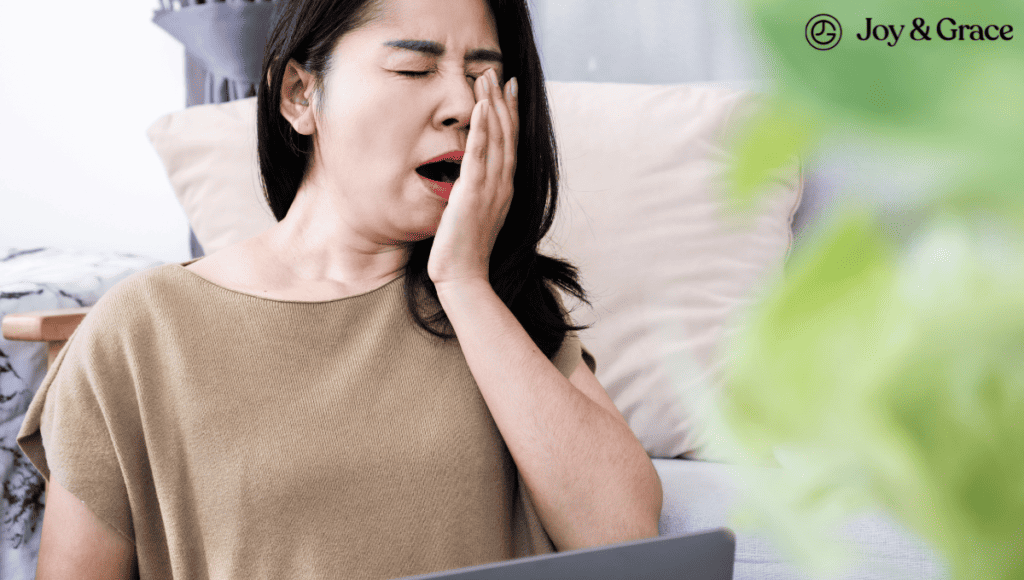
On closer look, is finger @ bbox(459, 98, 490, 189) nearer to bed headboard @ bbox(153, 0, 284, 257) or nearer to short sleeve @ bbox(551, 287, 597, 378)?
short sleeve @ bbox(551, 287, 597, 378)

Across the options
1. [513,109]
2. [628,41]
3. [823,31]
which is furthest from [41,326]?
[628,41]

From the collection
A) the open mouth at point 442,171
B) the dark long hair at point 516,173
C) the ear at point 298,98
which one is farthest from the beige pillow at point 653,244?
the ear at point 298,98

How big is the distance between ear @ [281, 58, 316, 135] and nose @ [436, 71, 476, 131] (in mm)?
156

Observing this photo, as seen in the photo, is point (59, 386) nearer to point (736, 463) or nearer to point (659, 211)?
point (736, 463)

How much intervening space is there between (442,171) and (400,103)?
121mm

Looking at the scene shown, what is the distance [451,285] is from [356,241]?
0.47 feet

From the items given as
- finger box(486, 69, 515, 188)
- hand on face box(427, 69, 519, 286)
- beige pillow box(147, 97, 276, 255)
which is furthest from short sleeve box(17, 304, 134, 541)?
beige pillow box(147, 97, 276, 255)

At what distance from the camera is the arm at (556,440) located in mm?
745

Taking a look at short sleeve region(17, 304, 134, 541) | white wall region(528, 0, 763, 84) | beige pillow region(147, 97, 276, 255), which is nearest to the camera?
short sleeve region(17, 304, 134, 541)

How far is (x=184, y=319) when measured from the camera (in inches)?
29.4

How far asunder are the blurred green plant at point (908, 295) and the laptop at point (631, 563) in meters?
0.13

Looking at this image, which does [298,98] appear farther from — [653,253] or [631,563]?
[631,563]

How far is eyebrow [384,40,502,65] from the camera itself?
779mm

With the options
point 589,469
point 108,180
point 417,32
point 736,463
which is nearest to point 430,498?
point 589,469
